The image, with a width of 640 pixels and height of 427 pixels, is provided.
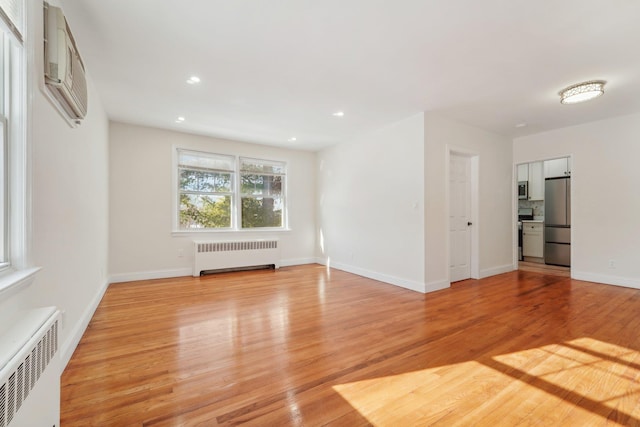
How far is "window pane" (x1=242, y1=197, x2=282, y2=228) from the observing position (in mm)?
5699

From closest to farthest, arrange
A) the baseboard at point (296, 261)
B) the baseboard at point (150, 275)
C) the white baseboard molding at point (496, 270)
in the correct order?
the baseboard at point (150, 275), the white baseboard molding at point (496, 270), the baseboard at point (296, 261)

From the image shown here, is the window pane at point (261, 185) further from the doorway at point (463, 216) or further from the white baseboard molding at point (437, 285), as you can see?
the white baseboard molding at point (437, 285)

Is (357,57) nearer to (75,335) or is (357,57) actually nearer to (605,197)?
(75,335)

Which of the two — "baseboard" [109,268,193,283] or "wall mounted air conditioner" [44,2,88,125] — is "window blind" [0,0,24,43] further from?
"baseboard" [109,268,193,283]

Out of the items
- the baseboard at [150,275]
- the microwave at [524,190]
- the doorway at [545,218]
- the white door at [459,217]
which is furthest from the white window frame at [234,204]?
the microwave at [524,190]

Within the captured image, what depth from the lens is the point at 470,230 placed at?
4.78m

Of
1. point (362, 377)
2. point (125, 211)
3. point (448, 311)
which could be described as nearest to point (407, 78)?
point (448, 311)

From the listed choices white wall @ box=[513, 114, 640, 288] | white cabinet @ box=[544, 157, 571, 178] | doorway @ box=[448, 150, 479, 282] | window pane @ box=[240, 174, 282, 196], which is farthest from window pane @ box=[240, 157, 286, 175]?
white cabinet @ box=[544, 157, 571, 178]

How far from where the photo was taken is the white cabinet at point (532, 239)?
238 inches

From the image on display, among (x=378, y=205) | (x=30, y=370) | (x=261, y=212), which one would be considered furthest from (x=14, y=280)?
(x=261, y=212)

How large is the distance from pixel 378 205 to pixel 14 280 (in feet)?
13.8

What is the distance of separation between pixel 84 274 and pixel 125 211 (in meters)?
2.14

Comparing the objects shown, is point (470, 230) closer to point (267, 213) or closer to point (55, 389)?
point (267, 213)

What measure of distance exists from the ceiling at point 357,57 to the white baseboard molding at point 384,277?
2.45m
